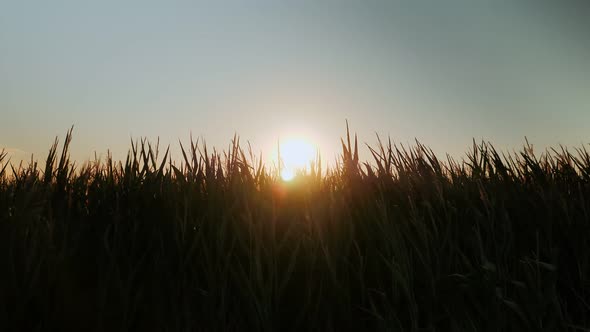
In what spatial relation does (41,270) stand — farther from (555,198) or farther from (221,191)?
(555,198)

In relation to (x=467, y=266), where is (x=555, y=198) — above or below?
above

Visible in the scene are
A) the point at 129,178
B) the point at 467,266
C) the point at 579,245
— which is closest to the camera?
the point at 467,266

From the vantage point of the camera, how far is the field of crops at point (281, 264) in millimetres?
1099

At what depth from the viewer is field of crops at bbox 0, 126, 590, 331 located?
1.10 metres

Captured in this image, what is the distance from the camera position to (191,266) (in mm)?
1259

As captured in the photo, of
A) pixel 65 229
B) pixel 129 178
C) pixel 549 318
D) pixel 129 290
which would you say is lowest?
pixel 549 318

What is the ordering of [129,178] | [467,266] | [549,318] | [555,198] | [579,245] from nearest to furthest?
[549,318]
[467,266]
[579,245]
[555,198]
[129,178]

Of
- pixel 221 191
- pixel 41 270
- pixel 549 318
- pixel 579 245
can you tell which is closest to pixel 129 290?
pixel 41 270

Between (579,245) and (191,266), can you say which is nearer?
(191,266)

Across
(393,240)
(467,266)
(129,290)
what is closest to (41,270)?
(129,290)

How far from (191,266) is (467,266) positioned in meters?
0.86

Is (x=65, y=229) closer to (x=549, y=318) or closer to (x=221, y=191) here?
(x=221, y=191)

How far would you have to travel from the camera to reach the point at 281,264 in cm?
133

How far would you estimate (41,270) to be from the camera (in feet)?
3.80
